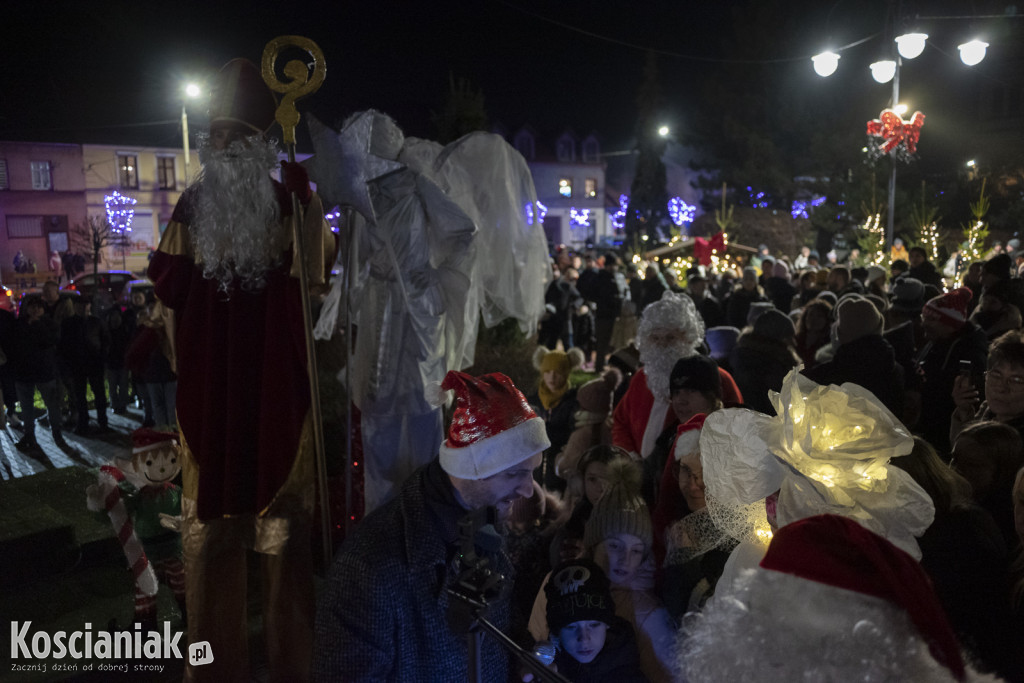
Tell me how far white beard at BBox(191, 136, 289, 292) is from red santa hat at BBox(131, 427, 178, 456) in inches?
61.5

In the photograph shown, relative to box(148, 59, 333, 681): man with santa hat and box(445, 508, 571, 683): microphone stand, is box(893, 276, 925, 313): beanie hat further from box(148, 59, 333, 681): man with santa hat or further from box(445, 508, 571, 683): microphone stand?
box(445, 508, 571, 683): microphone stand

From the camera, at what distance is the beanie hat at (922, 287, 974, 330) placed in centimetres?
493

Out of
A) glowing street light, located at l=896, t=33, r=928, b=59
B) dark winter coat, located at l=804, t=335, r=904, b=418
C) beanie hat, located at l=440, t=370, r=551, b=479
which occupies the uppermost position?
glowing street light, located at l=896, t=33, r=928, b=59

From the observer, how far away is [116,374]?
1004 centimetres

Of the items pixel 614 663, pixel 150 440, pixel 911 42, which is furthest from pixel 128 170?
pixel 614 663

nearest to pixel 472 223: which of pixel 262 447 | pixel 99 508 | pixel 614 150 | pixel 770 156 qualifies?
pixel 262 447

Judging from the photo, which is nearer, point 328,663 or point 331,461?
point 328,663

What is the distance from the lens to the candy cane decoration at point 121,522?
13.5 ft

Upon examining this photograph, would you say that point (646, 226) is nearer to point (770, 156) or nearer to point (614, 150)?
point (614, 150)

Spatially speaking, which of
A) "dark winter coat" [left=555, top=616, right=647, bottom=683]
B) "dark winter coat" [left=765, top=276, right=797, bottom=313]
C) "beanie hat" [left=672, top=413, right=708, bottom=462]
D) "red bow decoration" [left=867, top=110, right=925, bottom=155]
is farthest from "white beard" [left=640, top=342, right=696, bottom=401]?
"red bow decoration" [left=867, top=110, right=925, bottom=155]

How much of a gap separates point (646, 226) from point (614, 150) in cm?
763

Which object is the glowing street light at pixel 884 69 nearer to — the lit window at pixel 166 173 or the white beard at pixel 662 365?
the white beard at pixel 662 365

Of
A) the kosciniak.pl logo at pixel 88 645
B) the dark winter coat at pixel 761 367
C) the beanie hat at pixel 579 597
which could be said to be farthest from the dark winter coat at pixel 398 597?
the dark winter coat at pixel 761 367

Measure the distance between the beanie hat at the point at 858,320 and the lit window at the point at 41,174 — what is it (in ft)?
33.7
